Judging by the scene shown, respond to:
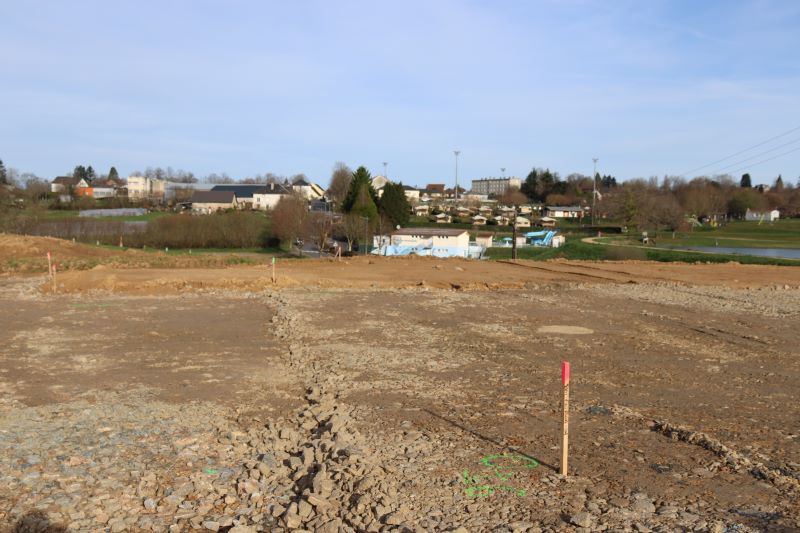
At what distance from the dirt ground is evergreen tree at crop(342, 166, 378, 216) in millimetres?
41983

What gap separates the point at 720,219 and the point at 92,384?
351 ft

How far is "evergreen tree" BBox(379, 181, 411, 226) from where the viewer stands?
69.5 meters

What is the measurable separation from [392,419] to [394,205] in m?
61.2

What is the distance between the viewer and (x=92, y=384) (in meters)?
11.2

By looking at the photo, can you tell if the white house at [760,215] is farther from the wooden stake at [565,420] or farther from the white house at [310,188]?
the wooden stake at [565,420]

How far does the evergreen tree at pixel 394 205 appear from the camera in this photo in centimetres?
6950

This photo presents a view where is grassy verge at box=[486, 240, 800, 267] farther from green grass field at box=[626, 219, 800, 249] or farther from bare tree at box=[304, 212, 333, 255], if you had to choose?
bare tree at box=[304, 212, 333, 255]

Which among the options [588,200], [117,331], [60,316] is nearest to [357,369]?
[117,331]

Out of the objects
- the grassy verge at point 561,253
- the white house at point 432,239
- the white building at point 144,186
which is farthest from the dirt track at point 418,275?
the white building at point 144,186

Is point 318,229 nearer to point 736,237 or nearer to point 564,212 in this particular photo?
point 736,237

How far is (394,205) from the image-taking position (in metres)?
69.9

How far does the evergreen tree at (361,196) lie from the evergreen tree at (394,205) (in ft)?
6.27

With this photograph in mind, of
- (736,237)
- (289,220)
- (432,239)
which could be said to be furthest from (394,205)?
(736,237)

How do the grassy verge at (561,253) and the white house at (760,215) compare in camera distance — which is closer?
the grassy verge at (561,253)
